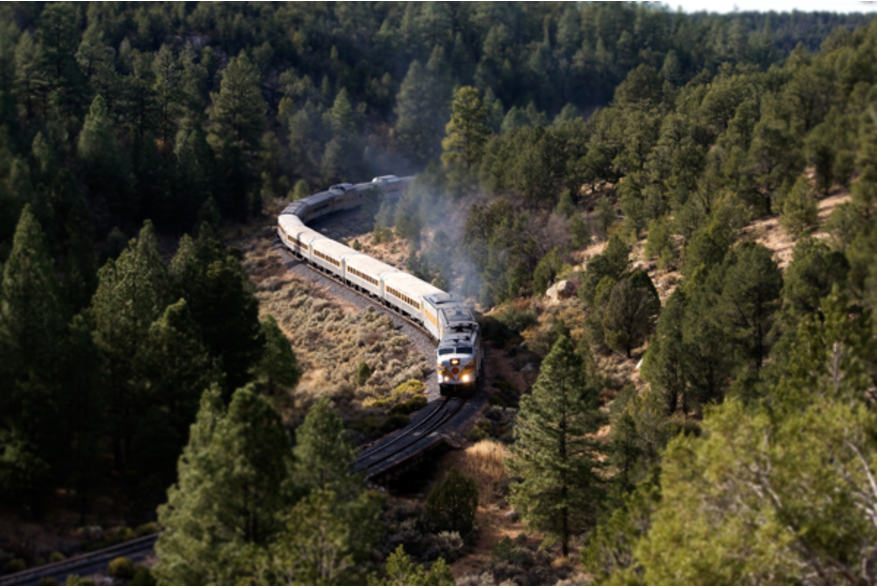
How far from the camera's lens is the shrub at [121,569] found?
25.3 metres

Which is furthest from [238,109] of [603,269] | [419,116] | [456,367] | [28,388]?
[28,388]

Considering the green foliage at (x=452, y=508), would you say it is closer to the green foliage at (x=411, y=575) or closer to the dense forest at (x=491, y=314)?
the dense forest at (x=491, y=314)

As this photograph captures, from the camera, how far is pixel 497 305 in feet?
208

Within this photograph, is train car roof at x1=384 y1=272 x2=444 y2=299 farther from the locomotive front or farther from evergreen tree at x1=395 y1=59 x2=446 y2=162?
evergreen tree at x1=395 y1=59 x2=446 y2=162

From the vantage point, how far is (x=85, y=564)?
2592 cm

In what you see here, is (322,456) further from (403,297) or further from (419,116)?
(419,116)

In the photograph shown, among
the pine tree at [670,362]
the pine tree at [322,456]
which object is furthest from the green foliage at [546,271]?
the pine tree at [322,456]

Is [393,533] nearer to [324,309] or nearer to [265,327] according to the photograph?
[265,327]

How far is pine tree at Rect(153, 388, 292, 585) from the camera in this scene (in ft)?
66.0

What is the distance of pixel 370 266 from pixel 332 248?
7.91 metres

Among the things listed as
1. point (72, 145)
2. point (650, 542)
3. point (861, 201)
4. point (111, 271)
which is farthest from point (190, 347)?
point (72, 145)

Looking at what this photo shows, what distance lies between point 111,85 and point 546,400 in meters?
76.4

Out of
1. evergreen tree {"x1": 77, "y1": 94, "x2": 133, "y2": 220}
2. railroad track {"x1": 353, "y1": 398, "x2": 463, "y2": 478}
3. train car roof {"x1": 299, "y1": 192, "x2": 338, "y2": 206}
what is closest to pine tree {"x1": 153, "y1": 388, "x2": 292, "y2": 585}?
railroad track {"x1": 353, "y1": 398, "x2": 463, "y2": 478}

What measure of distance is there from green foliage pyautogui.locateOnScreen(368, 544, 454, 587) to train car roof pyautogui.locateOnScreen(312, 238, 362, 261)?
4550 cm
